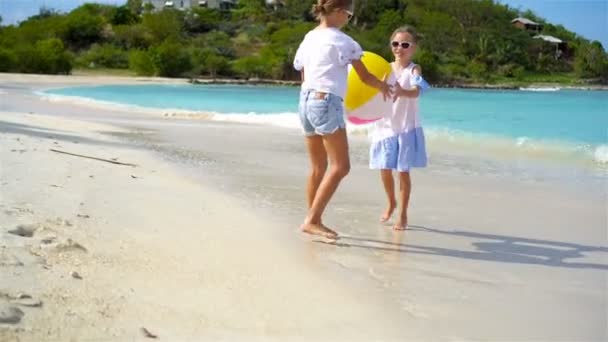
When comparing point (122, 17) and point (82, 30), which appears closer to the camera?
point (82, 30)

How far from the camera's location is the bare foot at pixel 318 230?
414 cm

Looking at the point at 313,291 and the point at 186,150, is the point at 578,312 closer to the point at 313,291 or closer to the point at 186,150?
the point at 313,291

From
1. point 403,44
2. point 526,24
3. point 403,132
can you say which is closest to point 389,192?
point 403,132

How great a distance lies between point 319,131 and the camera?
4.14 m

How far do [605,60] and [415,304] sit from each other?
325 feet

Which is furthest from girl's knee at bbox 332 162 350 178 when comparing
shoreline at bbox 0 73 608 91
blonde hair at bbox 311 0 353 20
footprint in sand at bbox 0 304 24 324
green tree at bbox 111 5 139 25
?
green tree at bbox 111 5 139 25

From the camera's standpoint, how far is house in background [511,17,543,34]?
349ft

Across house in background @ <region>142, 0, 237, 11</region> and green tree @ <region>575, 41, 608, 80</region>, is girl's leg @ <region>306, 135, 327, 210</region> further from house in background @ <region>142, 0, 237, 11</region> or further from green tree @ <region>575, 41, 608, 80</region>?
house in background @ <region>142, 0, 237, 11</region>

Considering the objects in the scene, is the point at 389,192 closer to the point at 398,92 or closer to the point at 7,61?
the point at 398,92

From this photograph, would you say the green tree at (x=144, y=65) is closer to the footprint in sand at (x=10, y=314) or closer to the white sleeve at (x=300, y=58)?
the white sleeve at (x=300, y=58)

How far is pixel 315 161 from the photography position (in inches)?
173

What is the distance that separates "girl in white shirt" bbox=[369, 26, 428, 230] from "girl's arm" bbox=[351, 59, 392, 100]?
424 mm

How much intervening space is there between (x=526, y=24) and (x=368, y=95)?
111064 millimetres

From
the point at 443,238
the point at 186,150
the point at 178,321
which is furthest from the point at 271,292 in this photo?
the point at 186,150
